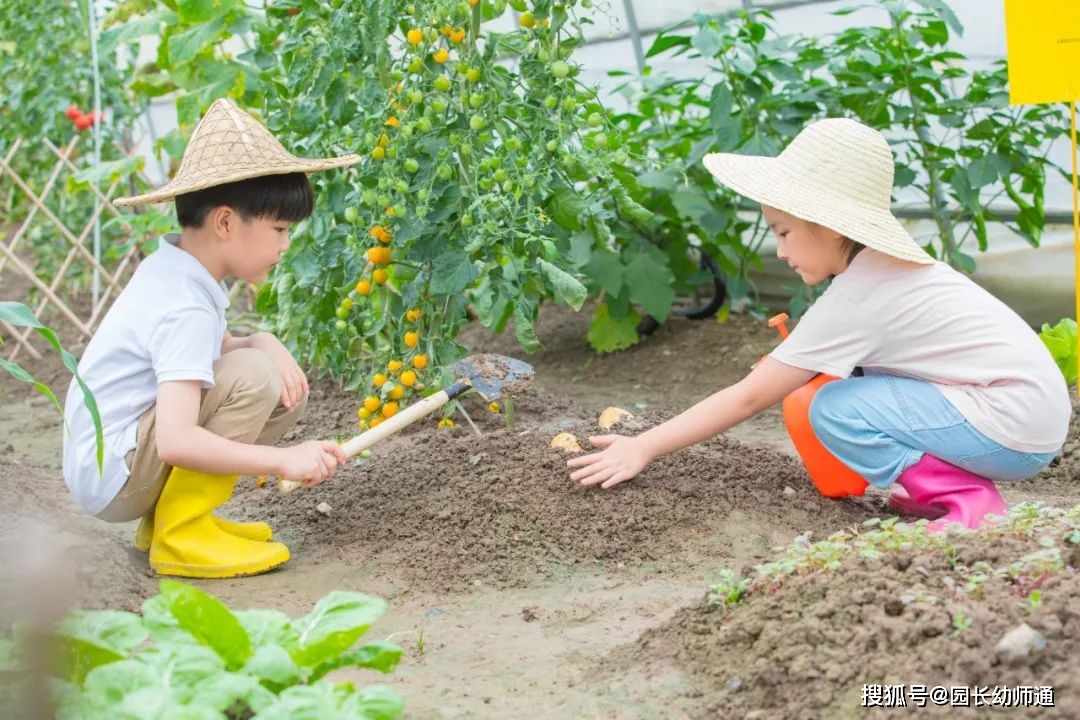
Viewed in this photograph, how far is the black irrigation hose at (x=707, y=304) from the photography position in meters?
5.12

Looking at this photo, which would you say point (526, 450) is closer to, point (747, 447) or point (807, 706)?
point (747, 447)

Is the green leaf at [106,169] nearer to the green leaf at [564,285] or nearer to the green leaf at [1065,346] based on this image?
the green leaf at [564,285]

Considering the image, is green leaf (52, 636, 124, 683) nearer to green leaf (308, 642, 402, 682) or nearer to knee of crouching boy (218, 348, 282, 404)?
green leaf (308, 642, 402, 682)

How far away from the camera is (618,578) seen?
2.62 m

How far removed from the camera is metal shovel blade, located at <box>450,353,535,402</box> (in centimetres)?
295

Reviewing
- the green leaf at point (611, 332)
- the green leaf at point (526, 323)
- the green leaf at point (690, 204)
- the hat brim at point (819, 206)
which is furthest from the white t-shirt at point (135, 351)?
the green leaf at point (611, 332)

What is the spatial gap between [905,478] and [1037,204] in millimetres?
1973

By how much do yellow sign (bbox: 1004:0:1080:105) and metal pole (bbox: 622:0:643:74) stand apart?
8.49 feet

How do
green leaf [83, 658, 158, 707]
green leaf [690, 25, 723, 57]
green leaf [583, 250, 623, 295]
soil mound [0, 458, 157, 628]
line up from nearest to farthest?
soil mound [0, 458, 157, 628]
green leaf [83, 658, 158, 707]
green leaf [690, 25, 723, 57]
green leaf [583, 250, 623, 295]

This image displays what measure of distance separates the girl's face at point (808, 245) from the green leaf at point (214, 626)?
56.2 inches

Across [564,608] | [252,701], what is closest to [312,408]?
[564,608]

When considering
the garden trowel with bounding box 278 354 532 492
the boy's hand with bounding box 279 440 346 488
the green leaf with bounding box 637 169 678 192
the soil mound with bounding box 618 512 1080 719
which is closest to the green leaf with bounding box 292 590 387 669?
the soil mound with bounding box 618 512 1080 719

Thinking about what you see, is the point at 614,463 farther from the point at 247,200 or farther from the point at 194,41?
the point at 194,41

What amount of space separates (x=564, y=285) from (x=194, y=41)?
5.31 feet
